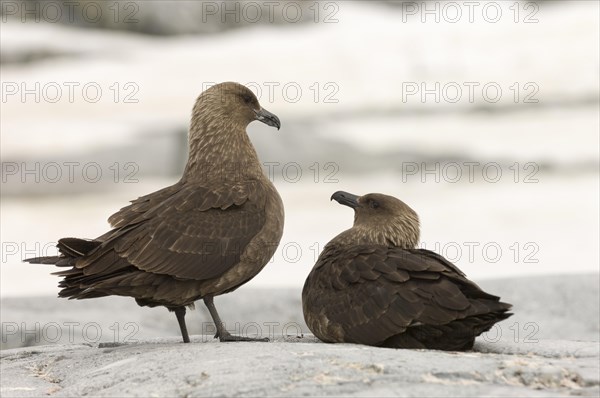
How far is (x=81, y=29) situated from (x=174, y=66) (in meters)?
1.82

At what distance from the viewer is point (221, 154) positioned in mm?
5758

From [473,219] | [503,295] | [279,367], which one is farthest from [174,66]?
[279,367]

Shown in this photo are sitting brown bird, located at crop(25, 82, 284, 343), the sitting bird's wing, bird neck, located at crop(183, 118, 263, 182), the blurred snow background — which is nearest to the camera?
the sitting bird's wing

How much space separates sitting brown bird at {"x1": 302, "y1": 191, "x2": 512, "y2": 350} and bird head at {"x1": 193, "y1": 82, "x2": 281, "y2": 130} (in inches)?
40.8

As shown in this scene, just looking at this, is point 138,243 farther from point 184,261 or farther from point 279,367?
point 279,367

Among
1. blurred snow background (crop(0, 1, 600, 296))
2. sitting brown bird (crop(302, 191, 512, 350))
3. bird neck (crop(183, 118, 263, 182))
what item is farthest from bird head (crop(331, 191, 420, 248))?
blurred snow background (crop(0, 1, 600, 296))

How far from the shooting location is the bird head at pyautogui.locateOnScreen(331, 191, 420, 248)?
574 cm

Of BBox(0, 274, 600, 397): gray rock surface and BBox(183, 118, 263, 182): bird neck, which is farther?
BBox(183, 118, 263, 182): bird neck

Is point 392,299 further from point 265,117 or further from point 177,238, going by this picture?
point 265,117

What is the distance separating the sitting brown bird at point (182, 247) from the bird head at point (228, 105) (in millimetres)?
427

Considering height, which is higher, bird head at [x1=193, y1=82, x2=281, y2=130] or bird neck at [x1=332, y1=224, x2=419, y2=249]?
bird head at [x1=193, y1=82, x2=281, y2=130]

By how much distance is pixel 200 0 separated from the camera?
1920 cm

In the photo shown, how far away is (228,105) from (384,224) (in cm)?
105

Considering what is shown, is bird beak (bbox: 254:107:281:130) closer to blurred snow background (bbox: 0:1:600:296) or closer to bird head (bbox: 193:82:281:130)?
bird head (bbox: 193:82:281:130)
